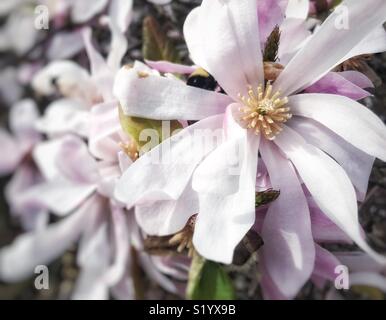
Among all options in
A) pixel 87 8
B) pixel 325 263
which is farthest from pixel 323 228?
pixel 87 8

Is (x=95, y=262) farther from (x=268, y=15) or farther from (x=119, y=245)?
(x=268, y=15)

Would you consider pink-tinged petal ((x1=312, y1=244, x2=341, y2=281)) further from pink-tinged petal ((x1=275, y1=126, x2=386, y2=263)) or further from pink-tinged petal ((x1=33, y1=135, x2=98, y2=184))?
pink-tinged petal ((x1=33, y1=135, x2=98, y2=184))

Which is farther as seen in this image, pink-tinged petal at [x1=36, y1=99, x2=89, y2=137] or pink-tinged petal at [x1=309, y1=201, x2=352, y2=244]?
pink-tinged petal at [x1=36, y1=99, x2=89, y2=137]

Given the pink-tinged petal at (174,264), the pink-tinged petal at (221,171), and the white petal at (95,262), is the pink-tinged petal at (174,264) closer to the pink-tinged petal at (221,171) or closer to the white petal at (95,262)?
the white petal at (95,262)

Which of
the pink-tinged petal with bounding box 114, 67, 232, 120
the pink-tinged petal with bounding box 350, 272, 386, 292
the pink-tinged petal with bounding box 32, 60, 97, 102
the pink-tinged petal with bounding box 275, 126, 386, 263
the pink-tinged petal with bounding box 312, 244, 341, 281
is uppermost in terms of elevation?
the pink-tinged petal with bounding box 114, 67, 232, 120

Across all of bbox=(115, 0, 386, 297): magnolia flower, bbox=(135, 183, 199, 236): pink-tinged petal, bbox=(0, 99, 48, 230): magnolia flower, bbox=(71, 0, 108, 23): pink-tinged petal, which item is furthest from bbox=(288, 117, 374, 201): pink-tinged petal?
bbox=(0, 99, 48, 230): magnolia flower

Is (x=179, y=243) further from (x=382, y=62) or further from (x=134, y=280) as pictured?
(x=382, y=62)

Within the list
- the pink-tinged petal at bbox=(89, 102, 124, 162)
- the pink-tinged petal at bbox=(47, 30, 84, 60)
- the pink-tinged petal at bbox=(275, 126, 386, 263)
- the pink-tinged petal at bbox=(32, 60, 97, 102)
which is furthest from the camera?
the pink-tinged petal at bbox=(47, 30, 84, 60)
